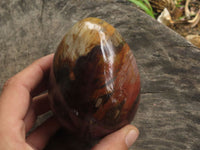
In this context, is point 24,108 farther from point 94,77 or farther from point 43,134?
point 94,77

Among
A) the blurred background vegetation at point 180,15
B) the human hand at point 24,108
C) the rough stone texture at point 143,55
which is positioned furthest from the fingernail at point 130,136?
the blurred background vegetation at point 180,15

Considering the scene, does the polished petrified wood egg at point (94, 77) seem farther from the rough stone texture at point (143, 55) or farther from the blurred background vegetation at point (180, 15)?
the blurred background vegetation at point (180, 15)

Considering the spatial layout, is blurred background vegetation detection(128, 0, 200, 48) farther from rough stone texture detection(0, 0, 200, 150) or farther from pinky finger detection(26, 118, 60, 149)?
pinky finger detection(26, 118, 60, 149)

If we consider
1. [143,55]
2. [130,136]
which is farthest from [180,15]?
[130,136]

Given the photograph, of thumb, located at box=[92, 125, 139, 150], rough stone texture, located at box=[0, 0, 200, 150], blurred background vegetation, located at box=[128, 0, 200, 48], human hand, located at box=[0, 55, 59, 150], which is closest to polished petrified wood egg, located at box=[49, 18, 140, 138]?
thumb, located at box=[92, 125, 139, 150]

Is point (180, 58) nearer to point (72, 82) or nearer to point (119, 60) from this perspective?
point (119, 60)
